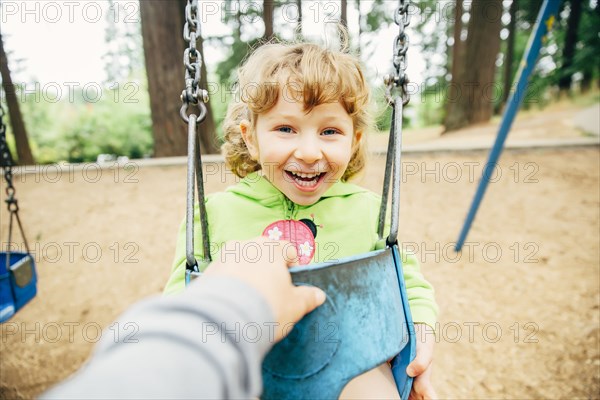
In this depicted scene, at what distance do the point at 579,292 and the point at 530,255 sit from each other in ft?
1.32

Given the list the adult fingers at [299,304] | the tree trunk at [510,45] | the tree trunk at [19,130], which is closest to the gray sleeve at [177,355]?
the adult fingers at [299,304]

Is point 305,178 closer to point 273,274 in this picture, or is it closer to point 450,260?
point 273,274

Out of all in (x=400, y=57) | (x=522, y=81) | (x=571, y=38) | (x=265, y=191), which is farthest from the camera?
(x=571, y=38)

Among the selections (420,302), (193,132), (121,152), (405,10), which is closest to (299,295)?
(193,132)

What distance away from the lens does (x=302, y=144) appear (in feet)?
3.19

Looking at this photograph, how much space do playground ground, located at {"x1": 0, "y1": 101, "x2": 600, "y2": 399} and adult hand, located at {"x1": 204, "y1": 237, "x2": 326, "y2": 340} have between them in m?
0.63

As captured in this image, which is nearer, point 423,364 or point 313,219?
point 423,364

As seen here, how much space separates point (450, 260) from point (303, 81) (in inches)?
72.0

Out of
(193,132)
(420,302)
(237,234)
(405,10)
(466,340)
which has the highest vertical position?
(405,10)

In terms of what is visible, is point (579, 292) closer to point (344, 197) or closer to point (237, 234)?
point (344, 197)

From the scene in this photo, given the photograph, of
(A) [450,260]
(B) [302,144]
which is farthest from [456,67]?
(B) [302,144]

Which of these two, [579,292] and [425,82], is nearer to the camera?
[579,292]

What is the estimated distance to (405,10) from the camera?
0.95 m

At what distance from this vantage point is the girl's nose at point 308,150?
959mm
